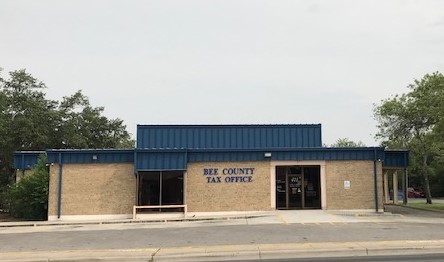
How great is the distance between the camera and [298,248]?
12.5 m

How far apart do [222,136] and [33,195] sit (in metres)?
11.3

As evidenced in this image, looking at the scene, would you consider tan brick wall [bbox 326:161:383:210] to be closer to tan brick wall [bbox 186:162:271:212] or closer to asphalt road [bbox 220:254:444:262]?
tan brick wall [bbox 186:162:271:212]

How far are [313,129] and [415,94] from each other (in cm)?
836

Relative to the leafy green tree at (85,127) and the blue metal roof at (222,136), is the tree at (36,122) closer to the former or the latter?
the leafy green tree at (85,127)

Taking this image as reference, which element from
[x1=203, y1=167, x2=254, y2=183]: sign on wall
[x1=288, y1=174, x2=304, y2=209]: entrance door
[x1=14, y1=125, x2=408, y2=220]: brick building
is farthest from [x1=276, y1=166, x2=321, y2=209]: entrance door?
[x1=203, y1=167, x2=254, y2=183]: sign on wall

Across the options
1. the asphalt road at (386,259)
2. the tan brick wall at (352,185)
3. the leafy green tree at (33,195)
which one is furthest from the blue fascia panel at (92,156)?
the asphalt road at (386,259)

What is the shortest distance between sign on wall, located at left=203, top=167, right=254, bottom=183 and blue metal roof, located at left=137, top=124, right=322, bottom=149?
123 inches

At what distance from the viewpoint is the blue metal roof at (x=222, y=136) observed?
28203mm

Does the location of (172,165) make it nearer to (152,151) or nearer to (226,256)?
(152,151)

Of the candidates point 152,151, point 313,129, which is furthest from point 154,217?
point 313,129

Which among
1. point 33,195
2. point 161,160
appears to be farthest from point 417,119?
point 33,195

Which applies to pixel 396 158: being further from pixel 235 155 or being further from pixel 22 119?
pixel 22 119

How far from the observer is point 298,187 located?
26.5 meters

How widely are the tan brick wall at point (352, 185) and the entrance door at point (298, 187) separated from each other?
2.86ft
